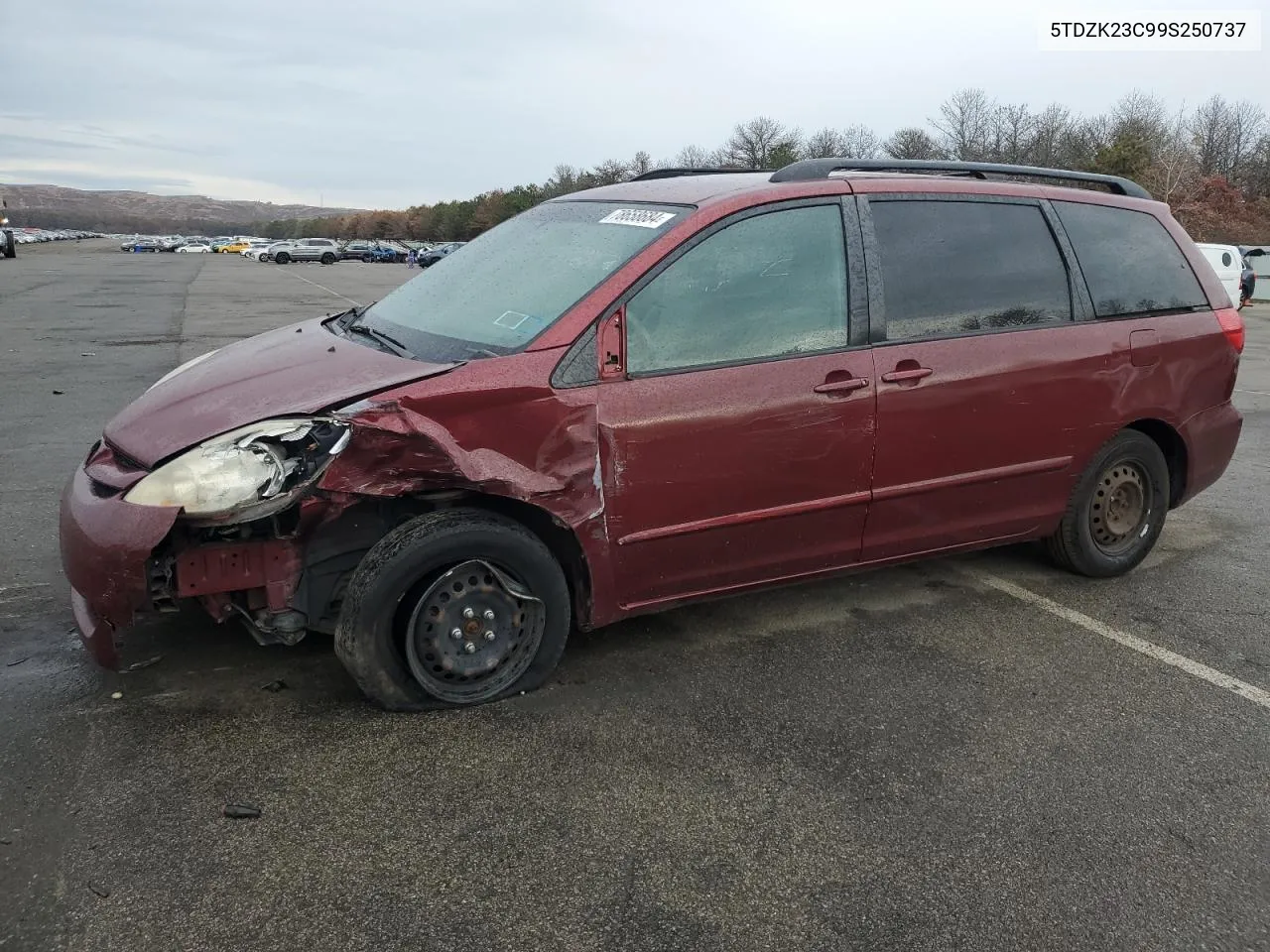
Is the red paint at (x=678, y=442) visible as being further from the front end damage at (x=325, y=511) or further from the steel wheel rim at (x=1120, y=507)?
the steel wheel rim at (x=1120, y=507)

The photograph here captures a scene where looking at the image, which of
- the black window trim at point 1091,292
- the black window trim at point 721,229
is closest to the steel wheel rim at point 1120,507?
the black window trim at point 1091,292

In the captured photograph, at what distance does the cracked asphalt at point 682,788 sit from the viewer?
2.24 m

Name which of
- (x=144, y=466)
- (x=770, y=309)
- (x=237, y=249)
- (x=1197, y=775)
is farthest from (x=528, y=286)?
(x=237, y=249)

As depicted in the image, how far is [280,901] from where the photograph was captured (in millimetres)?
2252

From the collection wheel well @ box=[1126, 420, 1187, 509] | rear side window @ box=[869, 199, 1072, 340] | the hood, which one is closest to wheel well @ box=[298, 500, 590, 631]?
the hood

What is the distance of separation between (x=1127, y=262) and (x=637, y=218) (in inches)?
93.1

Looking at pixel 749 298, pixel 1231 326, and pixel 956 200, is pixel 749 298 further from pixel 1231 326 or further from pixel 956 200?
pixel 1231 326

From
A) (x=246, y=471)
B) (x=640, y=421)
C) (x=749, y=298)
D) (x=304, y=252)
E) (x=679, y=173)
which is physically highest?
(x=304, y=252)

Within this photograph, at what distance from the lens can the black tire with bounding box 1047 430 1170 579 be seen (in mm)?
4312

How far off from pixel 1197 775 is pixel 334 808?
2.56 m

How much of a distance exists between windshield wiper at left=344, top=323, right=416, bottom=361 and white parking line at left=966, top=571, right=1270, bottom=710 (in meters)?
2.87

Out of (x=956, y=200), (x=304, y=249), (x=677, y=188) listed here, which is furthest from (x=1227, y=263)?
(x=304, y=249)

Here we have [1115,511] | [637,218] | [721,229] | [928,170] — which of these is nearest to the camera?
[721,229]

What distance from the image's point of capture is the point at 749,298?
11.1 feet
